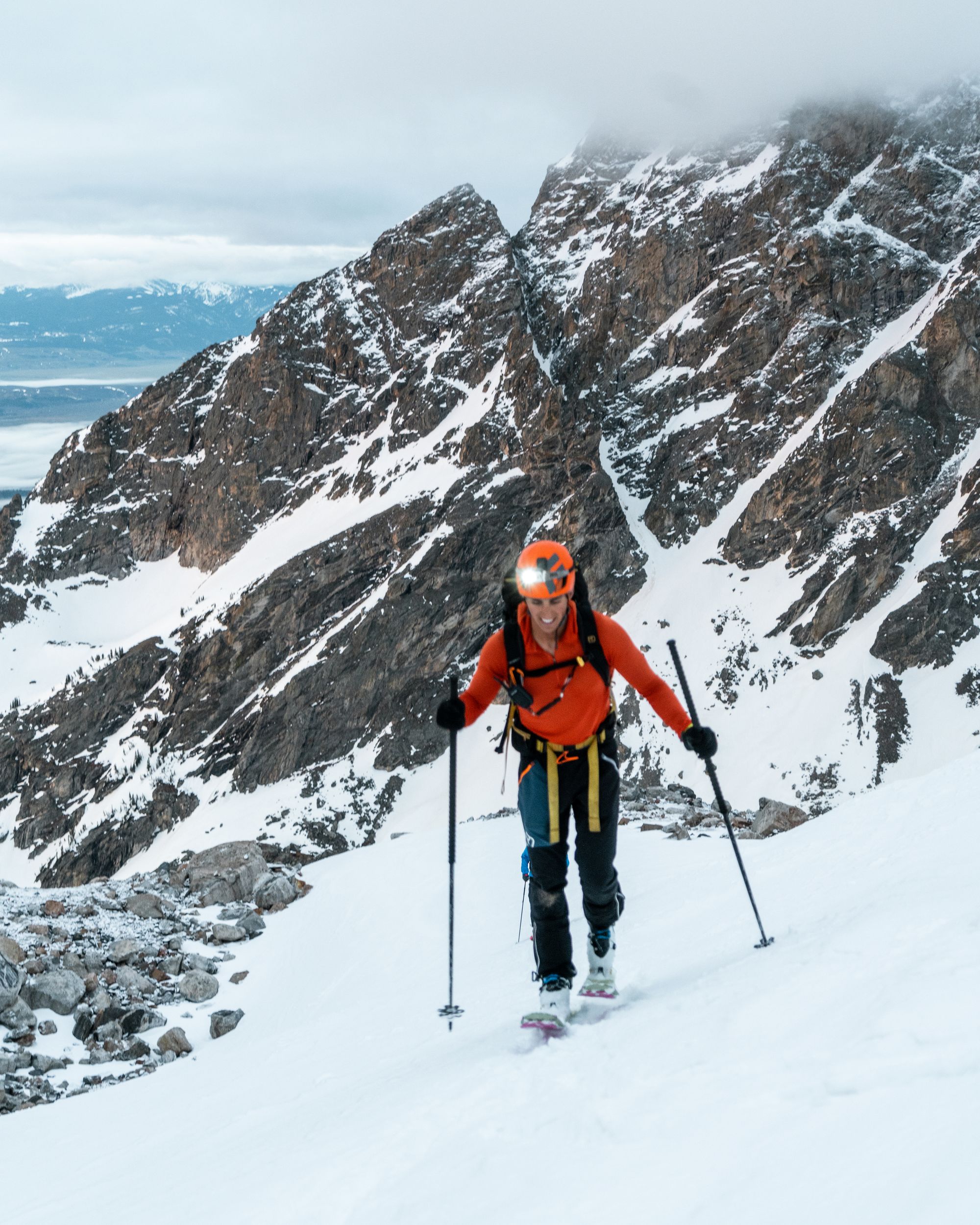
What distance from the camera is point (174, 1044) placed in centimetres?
1123

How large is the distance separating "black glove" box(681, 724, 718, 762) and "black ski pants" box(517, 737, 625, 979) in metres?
0.59

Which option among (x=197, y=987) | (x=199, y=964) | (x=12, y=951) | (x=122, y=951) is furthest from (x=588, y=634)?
(x=12, y=951)

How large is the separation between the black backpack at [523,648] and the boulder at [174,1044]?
7535mm

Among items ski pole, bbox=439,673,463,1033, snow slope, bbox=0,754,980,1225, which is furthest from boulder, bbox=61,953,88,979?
ski pole, bbox=439,673,463,1033

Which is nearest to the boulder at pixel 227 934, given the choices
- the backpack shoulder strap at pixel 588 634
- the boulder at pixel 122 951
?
the boulder at pixel 122 951

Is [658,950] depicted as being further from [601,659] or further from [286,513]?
[286,513]

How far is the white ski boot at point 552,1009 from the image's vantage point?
6.09 metres

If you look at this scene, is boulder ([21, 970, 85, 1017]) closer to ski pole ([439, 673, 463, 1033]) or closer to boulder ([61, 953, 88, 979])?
boulder ([61, 953, 88, 979])

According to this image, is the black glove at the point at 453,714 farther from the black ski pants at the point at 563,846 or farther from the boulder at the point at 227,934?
the boulder at the point at 227,934

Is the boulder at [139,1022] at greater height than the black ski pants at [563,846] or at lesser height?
lesser

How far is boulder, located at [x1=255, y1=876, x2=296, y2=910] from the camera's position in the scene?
16484mm

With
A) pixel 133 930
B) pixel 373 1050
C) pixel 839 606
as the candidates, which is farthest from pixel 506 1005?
pixel 839 606

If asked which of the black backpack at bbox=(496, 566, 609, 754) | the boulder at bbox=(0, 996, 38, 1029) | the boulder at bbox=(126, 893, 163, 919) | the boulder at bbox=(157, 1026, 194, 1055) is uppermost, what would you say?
the black backpack at bbox=(496, 566, 609, 754)

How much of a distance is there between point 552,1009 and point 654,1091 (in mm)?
2025
